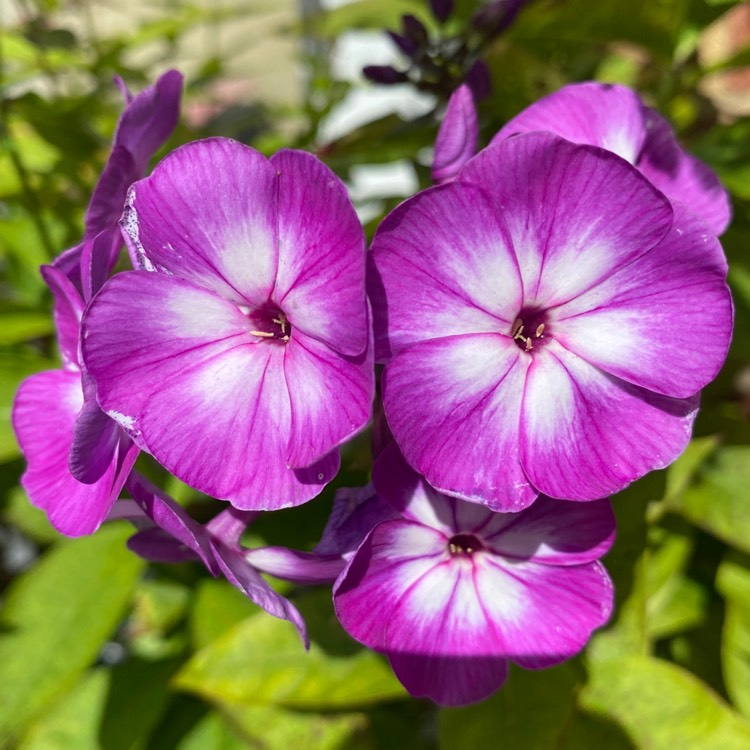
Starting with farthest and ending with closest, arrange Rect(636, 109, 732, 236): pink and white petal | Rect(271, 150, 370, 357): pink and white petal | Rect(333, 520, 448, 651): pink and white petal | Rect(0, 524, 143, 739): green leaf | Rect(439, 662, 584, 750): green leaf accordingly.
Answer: Rect(0, 524, 143, 739): green leaf, Rect(439, 662, 584, 750): green leaf, Rect(636, 109, 732, 236): pink and white petal, Rect(333, 520, 448, 651): pink and white petal, Rect(271, 150, 370, 357): pink and white petal

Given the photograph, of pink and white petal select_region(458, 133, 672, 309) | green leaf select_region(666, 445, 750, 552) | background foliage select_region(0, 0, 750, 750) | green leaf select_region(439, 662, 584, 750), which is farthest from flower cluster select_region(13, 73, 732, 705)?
green leaf select_region(666, 445, 750, 552)

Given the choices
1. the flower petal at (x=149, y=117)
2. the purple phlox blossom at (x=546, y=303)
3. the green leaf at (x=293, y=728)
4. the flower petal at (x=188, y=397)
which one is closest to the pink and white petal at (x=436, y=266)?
the purple phlox blossom at (x=546, y=303)

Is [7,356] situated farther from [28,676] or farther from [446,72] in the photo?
[446,72]

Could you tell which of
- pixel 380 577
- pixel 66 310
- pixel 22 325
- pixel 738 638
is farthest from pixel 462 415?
pixel 22 325

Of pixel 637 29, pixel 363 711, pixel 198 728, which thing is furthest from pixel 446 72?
pixel 198 728

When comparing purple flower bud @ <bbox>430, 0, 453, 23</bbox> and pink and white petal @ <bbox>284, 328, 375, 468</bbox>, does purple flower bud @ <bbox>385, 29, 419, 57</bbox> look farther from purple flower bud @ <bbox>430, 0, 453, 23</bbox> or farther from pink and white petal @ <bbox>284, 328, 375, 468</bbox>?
pink and white petal @ <bbox>284, 328, 375, 468</bbox>

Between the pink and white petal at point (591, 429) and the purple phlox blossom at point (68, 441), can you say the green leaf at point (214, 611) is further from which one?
the pink and white petal at point (591, 429)
